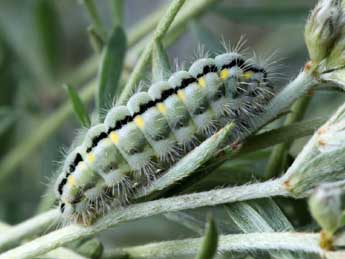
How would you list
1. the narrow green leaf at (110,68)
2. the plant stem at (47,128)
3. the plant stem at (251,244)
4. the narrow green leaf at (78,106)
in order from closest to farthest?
the plant stem at (251,244), the narrow green leaf at (78,106), the narrow green leaf at (110,68), the plant stem at (47,128)

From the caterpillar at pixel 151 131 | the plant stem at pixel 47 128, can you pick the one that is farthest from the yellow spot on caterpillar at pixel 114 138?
the plant stem at pixel 47 128

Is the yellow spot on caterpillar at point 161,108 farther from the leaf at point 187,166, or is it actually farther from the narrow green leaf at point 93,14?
the narrow green leaf at point 93,14

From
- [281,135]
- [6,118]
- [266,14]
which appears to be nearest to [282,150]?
[281,135]

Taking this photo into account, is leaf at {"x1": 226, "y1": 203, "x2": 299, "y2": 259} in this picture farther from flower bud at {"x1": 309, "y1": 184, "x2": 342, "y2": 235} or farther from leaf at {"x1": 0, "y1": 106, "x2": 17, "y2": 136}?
leaf at {"x1": 0, "y1": 106, "x2": 17, "y2": 136}

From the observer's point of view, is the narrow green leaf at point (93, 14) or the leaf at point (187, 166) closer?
the leaf at point (187, 166)

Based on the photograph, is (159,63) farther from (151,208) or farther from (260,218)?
(260,218)

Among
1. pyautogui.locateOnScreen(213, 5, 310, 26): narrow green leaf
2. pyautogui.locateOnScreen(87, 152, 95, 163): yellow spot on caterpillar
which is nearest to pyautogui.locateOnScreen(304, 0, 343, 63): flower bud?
pyautogui.locateOnScreen(87, 152, 95, 163): yellow spot on caterpillar

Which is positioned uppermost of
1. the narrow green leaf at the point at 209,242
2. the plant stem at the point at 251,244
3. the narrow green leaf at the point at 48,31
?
the narrow green leaf at the point at 48,31
